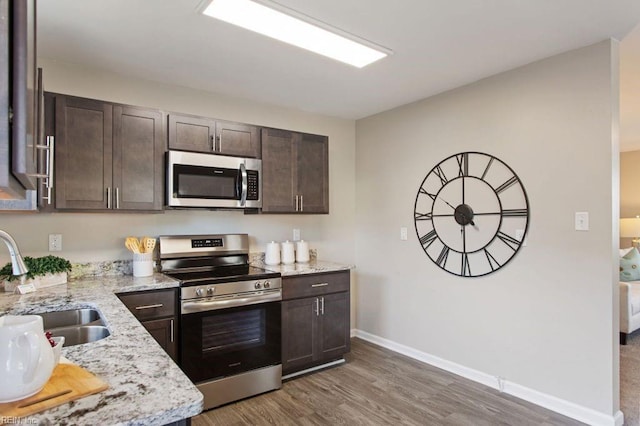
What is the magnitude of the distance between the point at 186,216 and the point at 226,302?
0.93 metres

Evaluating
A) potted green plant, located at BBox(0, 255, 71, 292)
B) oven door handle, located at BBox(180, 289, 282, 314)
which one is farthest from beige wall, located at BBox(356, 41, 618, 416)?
potted green plant, located at BBox(0, 255, 71, 292)

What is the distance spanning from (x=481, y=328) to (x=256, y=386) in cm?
184

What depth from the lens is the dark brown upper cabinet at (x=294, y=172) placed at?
331cm

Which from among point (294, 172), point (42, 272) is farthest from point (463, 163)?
point (42, 272)

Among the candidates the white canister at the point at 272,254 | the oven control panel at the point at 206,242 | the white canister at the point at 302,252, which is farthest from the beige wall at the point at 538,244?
the oven control panel at the point at 206,242

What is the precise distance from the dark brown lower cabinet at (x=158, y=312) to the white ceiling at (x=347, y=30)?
1.63 metres

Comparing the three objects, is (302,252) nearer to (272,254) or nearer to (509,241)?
(272,254)

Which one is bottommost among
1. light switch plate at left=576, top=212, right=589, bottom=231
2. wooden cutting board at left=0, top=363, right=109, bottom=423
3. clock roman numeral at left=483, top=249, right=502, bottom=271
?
wooden cutting board at left=0, top=363, right=109, bottom=423

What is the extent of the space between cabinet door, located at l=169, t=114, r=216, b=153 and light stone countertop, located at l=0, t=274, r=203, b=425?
147 centimetres

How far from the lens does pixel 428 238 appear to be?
352 cm

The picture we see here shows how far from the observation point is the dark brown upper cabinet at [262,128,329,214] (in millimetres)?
3314

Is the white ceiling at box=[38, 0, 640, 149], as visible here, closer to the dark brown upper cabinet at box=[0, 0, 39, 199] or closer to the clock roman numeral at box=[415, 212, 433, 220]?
the clock roman numeral at box=[415, 212, 433, 220]

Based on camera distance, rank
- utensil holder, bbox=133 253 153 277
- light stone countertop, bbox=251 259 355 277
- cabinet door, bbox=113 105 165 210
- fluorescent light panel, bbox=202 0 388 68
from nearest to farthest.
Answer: fluorescent light panel, bbox=202 0 388 68 → cabinet door, bbox=113 105 165 210 → utensil holder, bbox=133 253 153 277 → light stone countertop, bbox=251 259 355 277

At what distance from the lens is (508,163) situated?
2922 millimetres
